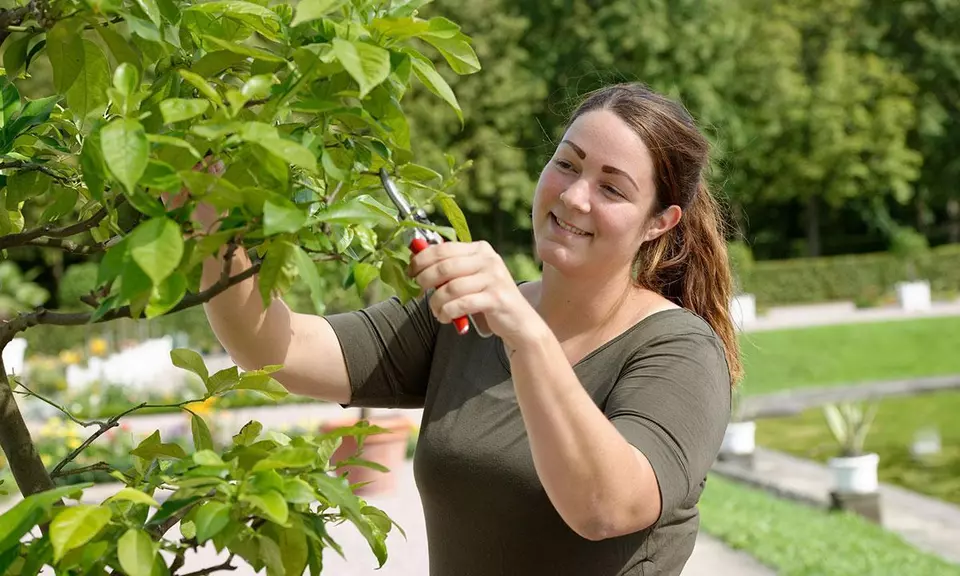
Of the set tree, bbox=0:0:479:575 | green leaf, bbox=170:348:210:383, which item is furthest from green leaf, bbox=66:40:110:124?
green leaf, bbox=170:348:210:383

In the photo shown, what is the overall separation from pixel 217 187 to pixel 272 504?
0.94 ft

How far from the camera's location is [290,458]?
1090 millimetres

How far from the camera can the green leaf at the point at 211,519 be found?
102 centimetres

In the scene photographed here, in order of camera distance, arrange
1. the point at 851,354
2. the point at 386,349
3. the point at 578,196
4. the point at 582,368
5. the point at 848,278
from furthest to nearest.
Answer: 1. the point at 848,278
2. the point at 851,354
3. the point at 386,349
4. the point at 582,368
5. the point at 578,196

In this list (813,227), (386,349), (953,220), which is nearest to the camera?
(386,349)

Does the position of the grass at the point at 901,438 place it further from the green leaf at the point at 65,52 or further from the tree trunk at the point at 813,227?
the tree trunk at the point at 813,227

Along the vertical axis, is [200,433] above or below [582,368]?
above

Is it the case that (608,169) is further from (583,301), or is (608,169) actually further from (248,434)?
(248,434)

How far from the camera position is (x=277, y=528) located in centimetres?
114

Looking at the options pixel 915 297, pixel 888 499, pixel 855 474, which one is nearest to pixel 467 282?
pixel 855 474

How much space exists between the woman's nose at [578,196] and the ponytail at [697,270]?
0.37 m

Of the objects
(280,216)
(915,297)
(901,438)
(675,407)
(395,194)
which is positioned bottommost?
(915,297)

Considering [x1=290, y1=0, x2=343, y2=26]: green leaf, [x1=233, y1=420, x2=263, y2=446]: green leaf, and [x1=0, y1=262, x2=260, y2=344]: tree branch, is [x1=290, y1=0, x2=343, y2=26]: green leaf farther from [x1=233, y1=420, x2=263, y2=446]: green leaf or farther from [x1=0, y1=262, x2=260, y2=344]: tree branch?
[x1=233, y1=420, x2=263, y2=446]: green leaf

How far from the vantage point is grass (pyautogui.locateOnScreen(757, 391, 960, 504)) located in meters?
11.5
